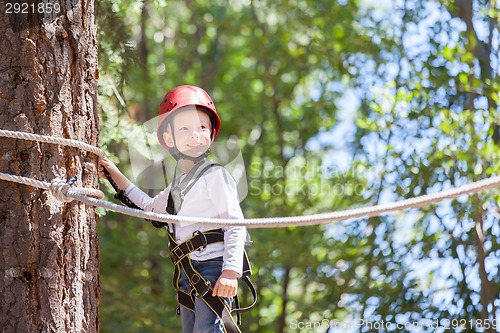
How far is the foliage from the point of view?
5258 mm

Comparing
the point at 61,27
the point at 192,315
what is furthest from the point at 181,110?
the point at 192,315

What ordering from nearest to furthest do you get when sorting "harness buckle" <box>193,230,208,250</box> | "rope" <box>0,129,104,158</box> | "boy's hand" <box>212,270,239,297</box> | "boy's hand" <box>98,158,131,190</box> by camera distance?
"rope" <box>0,129,104,158</box> < "boy's hand" <box>212,270,239,297</box> < "harness buckle" <box>193,230,208,250</box> < "boy's hand" <box>98,158,131,190</box>

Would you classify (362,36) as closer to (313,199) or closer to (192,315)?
(313,199)

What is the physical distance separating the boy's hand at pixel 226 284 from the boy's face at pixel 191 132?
0.47 meters

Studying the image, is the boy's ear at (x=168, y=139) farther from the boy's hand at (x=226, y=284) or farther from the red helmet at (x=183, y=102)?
the boy's hand at (x=226, y=284)

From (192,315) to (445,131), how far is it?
2816 mm

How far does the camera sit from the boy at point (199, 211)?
271 centimetres

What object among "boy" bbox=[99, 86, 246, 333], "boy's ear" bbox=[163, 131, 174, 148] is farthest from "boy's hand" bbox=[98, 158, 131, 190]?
"boy's ear" bbox=[163, 131, 174, 148]

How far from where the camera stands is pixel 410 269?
18.8 ft

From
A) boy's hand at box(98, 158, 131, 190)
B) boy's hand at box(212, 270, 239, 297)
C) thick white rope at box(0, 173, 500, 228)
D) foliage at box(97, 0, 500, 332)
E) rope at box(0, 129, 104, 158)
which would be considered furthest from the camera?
foliage at box(97, 0, 500, 332)

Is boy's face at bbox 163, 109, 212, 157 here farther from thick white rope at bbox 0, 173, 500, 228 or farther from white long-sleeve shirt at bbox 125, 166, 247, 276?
thick white rope at bbox 0, 173, 500, 228

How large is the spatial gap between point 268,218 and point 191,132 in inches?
23.0

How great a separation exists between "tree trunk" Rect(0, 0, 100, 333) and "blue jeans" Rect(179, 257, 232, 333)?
0.36 m

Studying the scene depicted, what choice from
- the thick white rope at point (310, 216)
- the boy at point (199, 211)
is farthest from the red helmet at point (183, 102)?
the thick white rope at point (310, 216)
